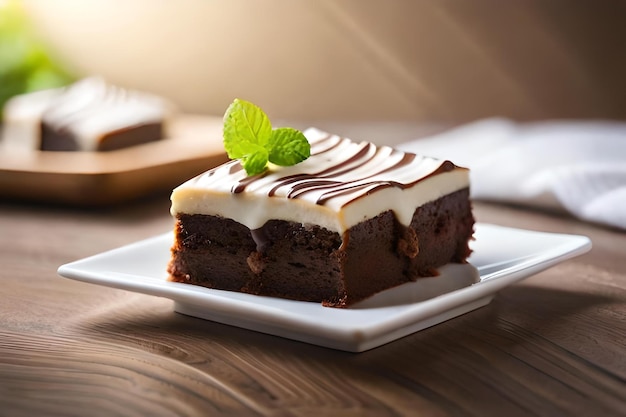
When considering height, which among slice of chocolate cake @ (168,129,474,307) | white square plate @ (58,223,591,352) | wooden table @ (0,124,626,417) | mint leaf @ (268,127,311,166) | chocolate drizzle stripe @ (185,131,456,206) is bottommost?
wooden table @ (0,124,626,417)

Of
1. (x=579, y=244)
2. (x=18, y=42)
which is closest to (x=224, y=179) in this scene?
(x=579, y=244)

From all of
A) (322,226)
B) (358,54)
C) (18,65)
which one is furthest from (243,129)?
(358,54)

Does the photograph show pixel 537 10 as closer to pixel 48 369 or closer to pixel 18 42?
pixel 18 42

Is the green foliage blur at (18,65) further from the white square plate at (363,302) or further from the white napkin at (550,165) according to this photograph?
the white square plate at (363,302)

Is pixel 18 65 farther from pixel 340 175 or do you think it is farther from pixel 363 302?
pixel 363 302

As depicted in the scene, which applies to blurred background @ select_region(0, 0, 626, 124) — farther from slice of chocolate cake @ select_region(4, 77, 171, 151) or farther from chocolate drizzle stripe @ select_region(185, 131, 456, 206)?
chocolate drizzle stripe @ select_region(185, 131, 456, 206)

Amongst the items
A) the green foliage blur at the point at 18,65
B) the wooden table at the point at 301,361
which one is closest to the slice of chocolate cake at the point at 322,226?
the wooden table at the point at 301,361

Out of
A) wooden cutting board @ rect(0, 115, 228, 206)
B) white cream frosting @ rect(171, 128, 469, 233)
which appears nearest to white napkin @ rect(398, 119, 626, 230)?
white cream frosting @ rect(171, 128, 469, 233)
